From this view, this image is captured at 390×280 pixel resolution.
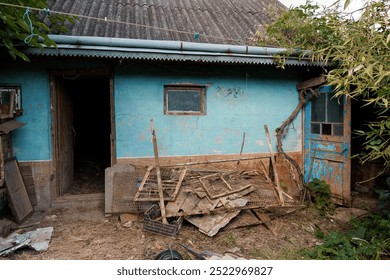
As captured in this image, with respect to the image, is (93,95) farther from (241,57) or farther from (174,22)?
(241,57)

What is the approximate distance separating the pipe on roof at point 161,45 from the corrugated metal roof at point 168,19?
574mm

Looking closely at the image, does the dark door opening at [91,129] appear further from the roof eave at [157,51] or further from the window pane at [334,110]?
the window pane at [334,110]

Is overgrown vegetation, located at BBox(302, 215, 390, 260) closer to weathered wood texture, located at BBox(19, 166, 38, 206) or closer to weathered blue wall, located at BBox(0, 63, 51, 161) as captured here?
weathered wood texture, located at BBox(19, 166, 38, 206)

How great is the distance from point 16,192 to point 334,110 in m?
6.40

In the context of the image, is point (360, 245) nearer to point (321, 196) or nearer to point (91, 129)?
→ point (321, 196)

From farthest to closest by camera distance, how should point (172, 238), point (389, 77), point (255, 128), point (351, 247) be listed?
point (255, 128) → point (172, 238) → point (351, 247) → point (389, 77)

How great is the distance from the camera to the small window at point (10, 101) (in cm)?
470

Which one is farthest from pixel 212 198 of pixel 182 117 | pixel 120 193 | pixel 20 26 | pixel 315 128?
pixel 20 26

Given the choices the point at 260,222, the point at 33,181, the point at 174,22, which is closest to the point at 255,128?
the point at 260,222

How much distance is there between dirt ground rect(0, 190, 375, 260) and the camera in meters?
3.96

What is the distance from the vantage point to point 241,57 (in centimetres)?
524

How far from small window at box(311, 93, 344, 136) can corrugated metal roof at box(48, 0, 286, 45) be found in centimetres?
218

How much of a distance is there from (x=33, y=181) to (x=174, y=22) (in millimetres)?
4770

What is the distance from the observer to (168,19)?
675 cm
